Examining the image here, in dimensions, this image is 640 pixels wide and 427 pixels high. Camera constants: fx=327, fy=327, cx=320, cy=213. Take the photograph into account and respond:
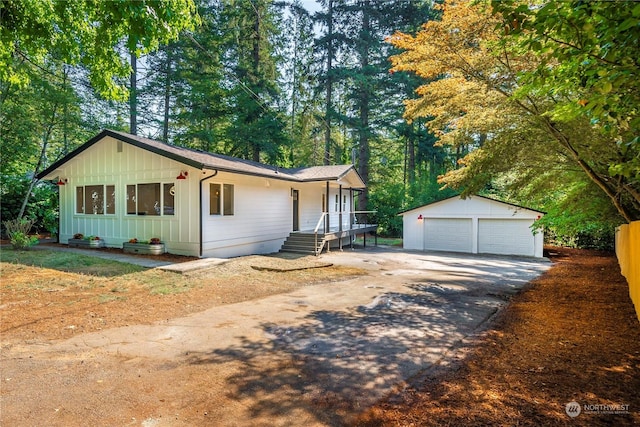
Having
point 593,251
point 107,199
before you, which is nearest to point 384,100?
point 593,251

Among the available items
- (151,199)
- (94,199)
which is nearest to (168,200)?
(151,199)

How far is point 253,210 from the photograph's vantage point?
12.6 m

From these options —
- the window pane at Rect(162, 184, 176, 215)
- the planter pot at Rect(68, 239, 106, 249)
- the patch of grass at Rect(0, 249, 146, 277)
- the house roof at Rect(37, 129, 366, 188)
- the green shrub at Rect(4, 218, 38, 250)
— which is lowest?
the patch of grass at Rect(0, 249, 146, 277)

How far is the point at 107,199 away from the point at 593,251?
866 inches

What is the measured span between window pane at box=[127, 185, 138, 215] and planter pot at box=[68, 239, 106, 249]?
1.71m

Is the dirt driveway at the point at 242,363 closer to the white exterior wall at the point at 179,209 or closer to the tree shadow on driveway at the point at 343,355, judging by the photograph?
the tree shadow on driveway at the point at 343,355

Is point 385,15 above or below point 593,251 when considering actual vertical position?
above

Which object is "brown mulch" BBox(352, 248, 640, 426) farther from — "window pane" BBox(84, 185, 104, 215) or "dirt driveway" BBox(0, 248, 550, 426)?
"window pane" BBox(84, 185, 104, 215)

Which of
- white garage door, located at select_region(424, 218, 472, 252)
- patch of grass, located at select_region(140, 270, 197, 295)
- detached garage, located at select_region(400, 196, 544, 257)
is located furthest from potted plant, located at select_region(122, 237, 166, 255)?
white garage door, located at select_region(424, 218, 472, 252)

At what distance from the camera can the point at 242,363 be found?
140 inches

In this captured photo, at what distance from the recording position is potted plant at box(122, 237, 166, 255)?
35.1 ft

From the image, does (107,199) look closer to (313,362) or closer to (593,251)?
(313,362)

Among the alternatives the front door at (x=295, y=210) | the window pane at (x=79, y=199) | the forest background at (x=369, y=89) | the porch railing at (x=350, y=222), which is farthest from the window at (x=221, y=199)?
the window pane at (x=79, y=199)

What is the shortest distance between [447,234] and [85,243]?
1585cm
